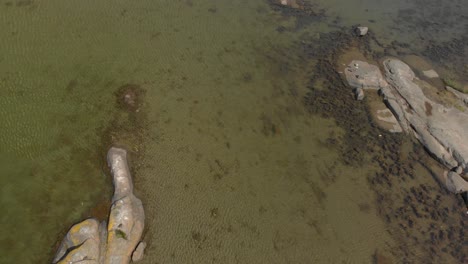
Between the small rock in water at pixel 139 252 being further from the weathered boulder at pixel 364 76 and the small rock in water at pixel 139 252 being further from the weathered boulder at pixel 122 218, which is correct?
the weathered boulder at pixel 364 76

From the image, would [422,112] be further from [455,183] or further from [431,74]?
[455,183]

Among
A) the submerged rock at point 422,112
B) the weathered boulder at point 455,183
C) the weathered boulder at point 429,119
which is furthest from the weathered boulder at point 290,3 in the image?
the weathered boulder at point 455,183

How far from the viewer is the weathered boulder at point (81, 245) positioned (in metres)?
8.24

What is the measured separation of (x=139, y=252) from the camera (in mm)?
8805

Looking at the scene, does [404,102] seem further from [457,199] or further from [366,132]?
[457,199]

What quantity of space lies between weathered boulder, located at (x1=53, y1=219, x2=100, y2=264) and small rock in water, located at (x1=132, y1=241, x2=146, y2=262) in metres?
0.84

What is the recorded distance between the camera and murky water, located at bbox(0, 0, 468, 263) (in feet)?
31.5

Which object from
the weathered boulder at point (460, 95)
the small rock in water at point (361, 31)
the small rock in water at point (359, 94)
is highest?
the small rock in water at point (361, 31)

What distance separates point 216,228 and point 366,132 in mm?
6583

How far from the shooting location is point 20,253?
8.47m

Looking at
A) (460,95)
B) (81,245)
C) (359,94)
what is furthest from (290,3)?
(81,245)

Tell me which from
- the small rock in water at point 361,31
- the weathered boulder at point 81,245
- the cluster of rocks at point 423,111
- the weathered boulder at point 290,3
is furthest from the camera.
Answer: the weathered boulder at point 290,3

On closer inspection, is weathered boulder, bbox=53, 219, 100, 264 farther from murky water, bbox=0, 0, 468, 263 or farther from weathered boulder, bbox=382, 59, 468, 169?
weathered boulder, bbox=382, 59, 468, 169

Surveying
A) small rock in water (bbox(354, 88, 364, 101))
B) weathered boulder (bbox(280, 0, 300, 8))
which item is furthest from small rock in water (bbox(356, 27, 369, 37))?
small rock in water (bbox(354, 88, 364, 101))
